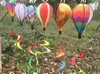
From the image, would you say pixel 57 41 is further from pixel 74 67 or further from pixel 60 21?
pixel 60 21

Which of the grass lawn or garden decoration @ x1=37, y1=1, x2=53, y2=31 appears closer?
garden decoration @ x1=37, y1=1, x2=53, y2=31

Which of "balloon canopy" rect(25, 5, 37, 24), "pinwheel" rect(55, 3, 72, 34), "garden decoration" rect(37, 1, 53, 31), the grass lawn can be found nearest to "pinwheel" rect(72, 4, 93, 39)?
"pinwheel" rect(55, 3, 72, 34)

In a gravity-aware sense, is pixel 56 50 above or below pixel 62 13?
below

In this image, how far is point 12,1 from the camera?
823 cm

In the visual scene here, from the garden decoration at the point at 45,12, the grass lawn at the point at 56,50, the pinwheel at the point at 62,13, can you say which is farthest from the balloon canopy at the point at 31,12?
the pinwheel at the point at 62,13

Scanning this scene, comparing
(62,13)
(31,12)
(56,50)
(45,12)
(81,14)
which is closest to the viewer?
(81,14)

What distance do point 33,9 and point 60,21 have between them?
236 centimetres

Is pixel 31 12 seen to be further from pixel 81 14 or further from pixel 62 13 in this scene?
pixel 81 14

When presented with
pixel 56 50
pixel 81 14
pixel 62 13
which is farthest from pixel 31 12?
pixel 81 14

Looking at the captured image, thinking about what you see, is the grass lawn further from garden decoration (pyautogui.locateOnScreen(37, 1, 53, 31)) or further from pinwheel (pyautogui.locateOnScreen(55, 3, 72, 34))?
pinwheel (pyautogui.locateOnScreen(55, 3, 72, 34))

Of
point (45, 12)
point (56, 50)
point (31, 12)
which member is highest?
point (45, 12)

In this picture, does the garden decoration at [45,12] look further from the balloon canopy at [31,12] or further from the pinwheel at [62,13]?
the balloon canopy at [31,12]

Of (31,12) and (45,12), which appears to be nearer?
(45,12)

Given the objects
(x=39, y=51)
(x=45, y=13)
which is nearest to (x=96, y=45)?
(x=39, y=51)
